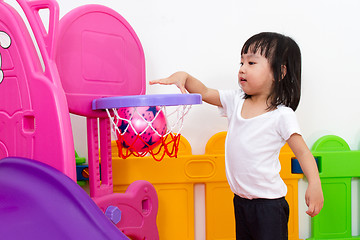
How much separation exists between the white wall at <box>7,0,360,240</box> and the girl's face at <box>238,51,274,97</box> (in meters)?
0.26

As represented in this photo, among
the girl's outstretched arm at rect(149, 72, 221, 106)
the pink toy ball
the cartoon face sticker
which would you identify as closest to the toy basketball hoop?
the pink toy ball

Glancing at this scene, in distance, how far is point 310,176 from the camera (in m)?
0.88

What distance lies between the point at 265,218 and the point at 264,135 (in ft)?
0.64

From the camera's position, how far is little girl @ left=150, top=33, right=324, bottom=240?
3.04ft

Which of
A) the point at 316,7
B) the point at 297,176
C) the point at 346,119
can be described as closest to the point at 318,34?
the point at 316,7

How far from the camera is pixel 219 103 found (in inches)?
41.7

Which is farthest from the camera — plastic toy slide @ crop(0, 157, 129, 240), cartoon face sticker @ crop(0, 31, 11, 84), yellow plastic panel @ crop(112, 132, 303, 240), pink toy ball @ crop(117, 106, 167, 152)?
yellow plastic panel @ crop(112, 132, 303, 240)

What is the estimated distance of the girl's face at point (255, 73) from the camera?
3.12 ft

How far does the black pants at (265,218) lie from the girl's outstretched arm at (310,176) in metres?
0.08

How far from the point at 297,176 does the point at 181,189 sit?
1.19ft

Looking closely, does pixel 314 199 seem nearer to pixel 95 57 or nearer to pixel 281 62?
pixel 281 62

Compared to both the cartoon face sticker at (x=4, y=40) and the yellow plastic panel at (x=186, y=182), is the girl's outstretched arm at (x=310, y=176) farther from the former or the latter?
the cartoon face sticker at (x=4, y=40)

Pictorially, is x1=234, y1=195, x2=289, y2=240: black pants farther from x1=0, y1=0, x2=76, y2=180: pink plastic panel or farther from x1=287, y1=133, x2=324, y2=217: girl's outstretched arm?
x1=0, y1=0, x2=76, y2=180: pink plastic panel

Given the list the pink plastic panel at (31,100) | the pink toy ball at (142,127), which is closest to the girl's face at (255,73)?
the pink toy ball at (142,127)
